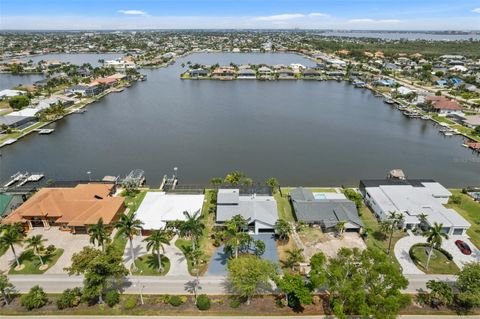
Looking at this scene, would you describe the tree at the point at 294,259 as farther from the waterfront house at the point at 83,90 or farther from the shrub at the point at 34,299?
the waterfront house at the point at 83,90

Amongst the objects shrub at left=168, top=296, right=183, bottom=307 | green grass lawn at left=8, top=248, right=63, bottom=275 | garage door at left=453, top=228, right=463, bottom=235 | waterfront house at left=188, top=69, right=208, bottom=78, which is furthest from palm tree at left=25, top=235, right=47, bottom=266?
waterfront house at left=188, top=69, right=208, bottom=78

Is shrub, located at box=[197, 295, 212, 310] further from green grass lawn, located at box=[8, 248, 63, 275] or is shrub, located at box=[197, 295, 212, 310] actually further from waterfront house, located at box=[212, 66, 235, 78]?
waterfront house, located at box=[212, 66, 235, 78]

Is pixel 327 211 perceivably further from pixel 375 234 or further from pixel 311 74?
pixel 311 74

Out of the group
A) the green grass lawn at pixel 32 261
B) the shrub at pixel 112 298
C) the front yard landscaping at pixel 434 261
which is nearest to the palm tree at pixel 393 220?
the front yard landscaping at pixel 434 261

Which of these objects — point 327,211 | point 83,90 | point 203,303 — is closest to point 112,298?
point 203,303

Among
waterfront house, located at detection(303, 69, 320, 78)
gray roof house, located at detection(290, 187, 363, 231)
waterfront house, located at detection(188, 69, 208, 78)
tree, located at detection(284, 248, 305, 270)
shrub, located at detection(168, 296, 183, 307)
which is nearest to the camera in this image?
shrub, located at detection(168, 296, 183, 307)

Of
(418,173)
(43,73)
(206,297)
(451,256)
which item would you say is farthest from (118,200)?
(43,73)
